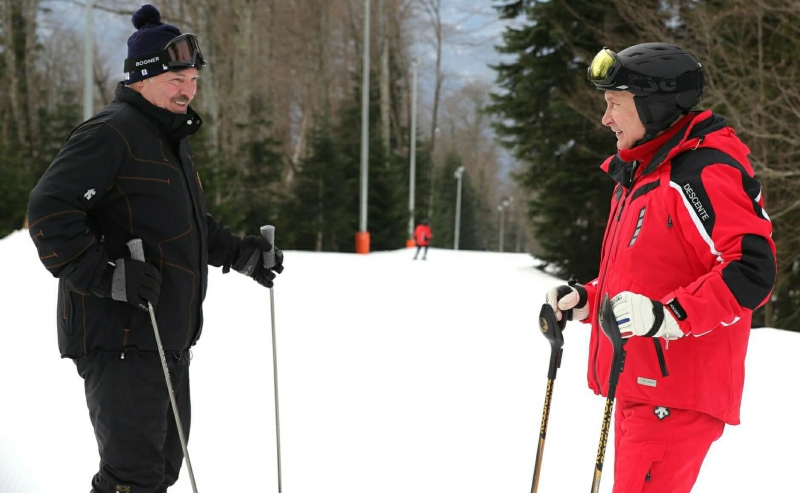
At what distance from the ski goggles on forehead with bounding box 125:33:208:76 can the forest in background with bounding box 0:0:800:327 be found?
8480mm

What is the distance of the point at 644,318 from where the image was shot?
2.01 metres

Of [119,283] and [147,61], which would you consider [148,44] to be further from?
[119,283]

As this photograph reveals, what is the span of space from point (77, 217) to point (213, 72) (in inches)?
881

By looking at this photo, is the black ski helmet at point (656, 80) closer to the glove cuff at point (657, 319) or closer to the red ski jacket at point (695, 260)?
the red ski jacket at point (695, 260)

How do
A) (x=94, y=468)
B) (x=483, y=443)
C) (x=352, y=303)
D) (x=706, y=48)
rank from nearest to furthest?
(x=94, y=468)
(x=483, y=443)
(x=352, y=303)
(x=706, y=48)

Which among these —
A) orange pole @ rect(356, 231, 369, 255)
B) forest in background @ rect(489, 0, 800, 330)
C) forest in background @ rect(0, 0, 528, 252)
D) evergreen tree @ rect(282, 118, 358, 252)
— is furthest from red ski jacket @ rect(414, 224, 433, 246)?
evergreen tree @ rect(282, 118, 358, 252)

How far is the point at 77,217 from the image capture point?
251cm

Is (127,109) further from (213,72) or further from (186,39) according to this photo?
(213,72)

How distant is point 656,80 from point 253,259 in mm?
1947

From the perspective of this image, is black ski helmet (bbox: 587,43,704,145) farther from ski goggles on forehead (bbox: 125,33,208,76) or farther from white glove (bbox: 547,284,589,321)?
ski goggles on forehead (bbox: 125,33,208,76)

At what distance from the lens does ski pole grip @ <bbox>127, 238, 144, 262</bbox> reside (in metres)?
2.59

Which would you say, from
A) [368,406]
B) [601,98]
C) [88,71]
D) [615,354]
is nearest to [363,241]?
[88,71]

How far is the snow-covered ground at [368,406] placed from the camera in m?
4.20

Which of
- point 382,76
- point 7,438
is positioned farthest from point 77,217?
point 382,76
